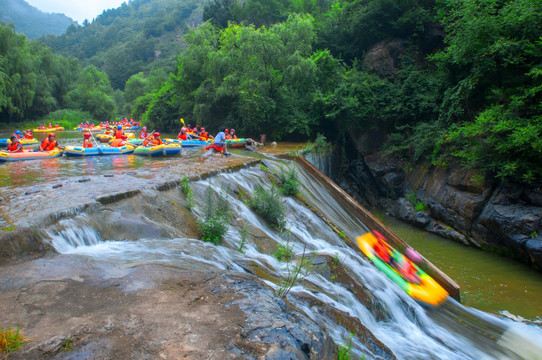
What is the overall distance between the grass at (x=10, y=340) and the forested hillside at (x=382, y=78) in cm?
1191

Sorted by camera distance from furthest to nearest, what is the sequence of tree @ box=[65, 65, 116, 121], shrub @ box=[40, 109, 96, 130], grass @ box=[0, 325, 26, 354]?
tree @ box=[65, 65, 116, 121] < shrub @ box=[40, 109, 96, 130] < grass @ box=[0, 325, 26, 354]

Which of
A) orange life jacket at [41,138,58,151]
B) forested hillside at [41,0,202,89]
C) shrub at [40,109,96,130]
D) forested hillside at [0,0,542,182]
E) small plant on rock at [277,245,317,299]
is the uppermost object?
forested hillside at [41,0,202,89]

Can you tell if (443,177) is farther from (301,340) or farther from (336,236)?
(301,340)

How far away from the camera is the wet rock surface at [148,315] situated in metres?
2.93

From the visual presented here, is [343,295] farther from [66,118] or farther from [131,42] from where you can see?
[131,42]

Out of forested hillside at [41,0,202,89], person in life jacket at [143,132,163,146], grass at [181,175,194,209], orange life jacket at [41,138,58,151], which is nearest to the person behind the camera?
grass at [181,175,194,209]

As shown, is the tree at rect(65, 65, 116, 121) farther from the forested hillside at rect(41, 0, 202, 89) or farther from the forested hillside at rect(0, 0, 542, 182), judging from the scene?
the forested hillside at rect(41, 0, 202, 89)

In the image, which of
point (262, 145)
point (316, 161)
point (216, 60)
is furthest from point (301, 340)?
point (216, 60)

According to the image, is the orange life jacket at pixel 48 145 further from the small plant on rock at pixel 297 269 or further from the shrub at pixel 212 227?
the small plant on rock at pixel 297 269

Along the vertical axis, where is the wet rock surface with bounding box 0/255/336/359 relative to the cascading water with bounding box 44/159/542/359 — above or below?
above

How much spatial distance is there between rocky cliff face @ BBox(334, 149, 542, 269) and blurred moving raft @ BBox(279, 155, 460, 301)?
10.9 feet

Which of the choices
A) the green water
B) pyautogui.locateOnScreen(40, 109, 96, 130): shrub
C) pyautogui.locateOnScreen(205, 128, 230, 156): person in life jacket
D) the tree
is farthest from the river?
the tree

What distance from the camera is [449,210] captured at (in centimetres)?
1318

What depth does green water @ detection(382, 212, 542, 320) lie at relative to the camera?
26.9 feet
